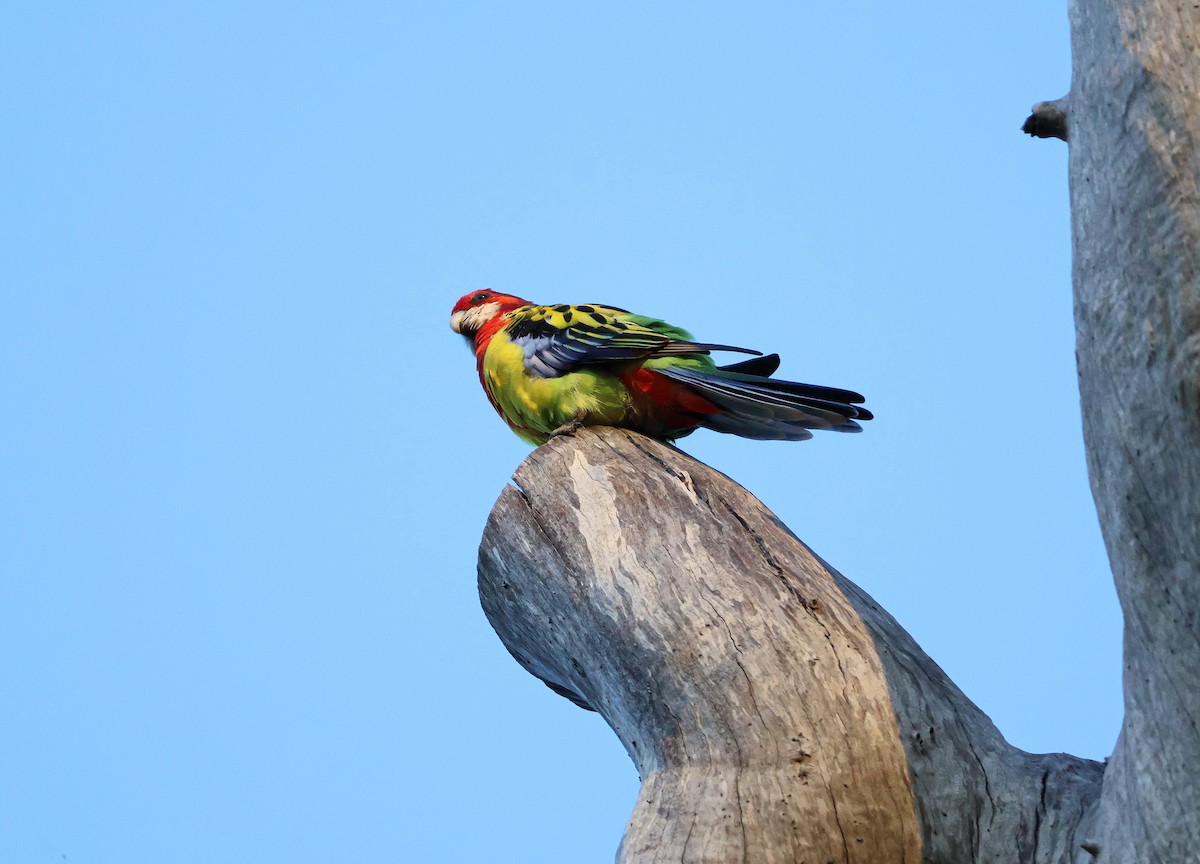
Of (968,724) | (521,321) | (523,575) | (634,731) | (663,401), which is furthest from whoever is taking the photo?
(521,321)

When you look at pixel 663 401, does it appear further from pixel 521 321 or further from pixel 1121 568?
pixel 1121 568

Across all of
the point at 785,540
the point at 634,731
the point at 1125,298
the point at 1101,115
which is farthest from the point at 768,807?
the point at 1101,115

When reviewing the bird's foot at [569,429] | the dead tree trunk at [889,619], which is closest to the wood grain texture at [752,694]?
the dead tree trunk at [889,619]

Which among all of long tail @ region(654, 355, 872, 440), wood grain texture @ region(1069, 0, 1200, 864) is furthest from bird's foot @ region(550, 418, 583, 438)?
wood grain texture @ region(1069, 0, 1200, 864)

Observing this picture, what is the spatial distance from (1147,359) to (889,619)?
1516 millimetres

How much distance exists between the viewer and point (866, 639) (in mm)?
3271

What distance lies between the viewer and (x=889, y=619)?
11.5 ft

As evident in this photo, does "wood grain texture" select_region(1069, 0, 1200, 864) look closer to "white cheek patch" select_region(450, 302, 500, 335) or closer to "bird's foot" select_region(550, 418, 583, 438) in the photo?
"bird's foot" select_region(550, 418, 583, 438)

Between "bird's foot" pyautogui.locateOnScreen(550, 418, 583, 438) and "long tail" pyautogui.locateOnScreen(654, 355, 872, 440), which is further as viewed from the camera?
"bird's foot" pyautogui.locateOnScreen(550, 418, 583, 438)

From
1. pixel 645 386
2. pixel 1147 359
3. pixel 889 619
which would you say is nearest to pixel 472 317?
pixel 645 386

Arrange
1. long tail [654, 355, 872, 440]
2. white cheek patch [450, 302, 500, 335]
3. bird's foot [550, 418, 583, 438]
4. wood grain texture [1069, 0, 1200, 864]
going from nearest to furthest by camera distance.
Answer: wood grain texture [1069, 0, 1200, 864] < long tail [654, 355, 872, 440] < bird's foot [550, 418, 583, 438] < white cheek patch [450, 302, 500, 335]

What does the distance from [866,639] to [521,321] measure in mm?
2428

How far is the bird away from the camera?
445cm

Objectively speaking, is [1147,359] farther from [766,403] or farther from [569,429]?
[569,429]
